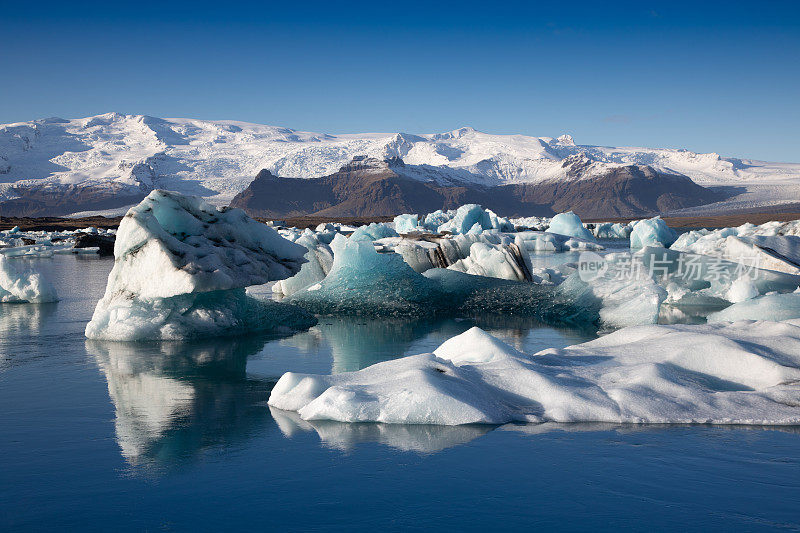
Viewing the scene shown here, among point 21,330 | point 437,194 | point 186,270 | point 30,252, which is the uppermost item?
point 437,194

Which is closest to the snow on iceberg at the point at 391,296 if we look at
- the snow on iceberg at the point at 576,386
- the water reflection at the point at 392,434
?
the snow on iceberg at the point at 576,386

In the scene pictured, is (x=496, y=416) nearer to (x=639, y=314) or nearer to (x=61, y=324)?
(x=639, y=314)

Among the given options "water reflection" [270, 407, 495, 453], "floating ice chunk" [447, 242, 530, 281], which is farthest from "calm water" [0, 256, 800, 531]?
"floating ice chunk" [447, 242, 530, 281]

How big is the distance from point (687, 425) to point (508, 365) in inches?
49.7

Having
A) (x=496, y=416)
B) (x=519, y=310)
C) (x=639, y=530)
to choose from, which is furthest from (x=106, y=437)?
(x=519, y=310)

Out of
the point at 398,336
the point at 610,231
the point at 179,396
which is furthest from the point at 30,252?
the point at 610,231

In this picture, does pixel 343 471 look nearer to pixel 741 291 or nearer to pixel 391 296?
pixel 391 296

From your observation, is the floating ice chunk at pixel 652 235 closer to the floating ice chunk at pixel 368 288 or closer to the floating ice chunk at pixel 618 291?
the floating ice chunk at pixel 618 291

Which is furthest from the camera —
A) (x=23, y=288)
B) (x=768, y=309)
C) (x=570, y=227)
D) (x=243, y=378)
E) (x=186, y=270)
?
(x=570, y=227)

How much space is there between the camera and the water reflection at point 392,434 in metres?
4.05

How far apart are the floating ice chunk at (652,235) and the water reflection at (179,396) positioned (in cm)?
2813

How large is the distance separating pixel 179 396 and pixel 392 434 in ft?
6.80

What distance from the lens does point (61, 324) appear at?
945 cm

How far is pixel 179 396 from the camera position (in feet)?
18.0
